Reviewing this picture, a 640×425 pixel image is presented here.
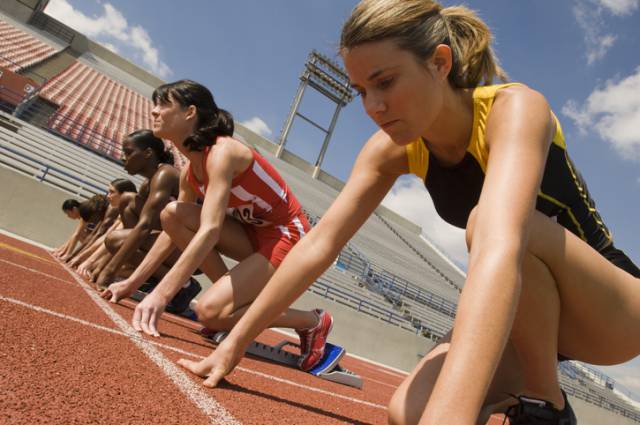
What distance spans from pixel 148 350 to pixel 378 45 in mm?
1478

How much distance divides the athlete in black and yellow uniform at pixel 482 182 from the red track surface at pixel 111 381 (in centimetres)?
97

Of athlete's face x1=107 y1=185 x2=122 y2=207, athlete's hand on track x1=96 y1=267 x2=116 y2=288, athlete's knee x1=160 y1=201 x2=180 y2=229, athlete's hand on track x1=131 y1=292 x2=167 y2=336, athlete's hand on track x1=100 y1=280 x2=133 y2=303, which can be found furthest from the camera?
athlete's face x1=107 y1=185 x2=122 y2=207

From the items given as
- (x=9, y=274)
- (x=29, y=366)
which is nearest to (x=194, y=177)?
(x=9, y=274)

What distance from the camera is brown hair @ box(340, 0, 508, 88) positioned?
1343mm

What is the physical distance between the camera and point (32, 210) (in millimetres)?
7590

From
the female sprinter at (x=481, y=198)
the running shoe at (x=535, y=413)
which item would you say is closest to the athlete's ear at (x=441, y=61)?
the female sprinter at (x=481, y=198)

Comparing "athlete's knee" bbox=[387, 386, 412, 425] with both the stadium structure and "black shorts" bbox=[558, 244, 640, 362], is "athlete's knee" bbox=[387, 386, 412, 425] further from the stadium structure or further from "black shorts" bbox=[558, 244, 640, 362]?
the stadium structure

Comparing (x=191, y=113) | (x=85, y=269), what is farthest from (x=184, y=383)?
(x=85, y=269)

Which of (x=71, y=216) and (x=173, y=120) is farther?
(x=71, y=216)

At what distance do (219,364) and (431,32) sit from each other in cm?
129

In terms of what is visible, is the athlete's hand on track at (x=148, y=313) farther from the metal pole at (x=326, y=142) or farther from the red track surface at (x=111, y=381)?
the metal pole at (x=326, y=142)

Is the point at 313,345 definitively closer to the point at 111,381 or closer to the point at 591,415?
the point at 111,381

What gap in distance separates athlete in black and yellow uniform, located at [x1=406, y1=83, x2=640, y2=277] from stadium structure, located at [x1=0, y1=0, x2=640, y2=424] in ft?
24.9

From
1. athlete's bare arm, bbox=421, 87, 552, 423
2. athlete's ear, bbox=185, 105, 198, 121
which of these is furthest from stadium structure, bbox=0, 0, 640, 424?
→ athlete's bare arm, bbox=421, 87, 552, 423
